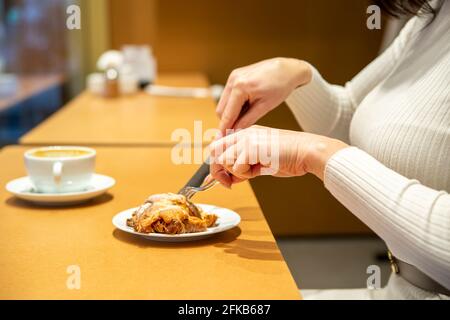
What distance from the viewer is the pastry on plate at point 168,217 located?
0.94m

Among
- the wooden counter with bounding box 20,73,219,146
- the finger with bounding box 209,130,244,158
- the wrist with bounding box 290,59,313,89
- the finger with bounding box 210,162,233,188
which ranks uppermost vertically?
the wrist with bounding box 290,59,313,89

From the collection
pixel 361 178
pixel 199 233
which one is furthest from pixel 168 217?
pixel 361 178

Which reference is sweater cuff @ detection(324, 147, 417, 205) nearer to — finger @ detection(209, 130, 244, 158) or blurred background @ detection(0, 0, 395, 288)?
finger @ detection(209, 130, 244, 158)

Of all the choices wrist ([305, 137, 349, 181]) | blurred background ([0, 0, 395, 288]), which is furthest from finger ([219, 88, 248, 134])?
blurred background ([0, 0, 395, 288])

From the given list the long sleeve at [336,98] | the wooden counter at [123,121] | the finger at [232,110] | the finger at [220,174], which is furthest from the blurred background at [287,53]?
the finger at [220,174]

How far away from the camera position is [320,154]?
95 centimetres

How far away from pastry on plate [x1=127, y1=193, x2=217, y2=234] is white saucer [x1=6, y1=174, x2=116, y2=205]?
0.17m

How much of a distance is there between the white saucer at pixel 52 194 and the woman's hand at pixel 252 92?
259mm

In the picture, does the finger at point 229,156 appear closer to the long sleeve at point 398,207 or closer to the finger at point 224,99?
the long sleeve at point 398,207

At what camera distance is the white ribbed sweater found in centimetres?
87

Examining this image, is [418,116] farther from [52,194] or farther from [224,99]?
[52,194]

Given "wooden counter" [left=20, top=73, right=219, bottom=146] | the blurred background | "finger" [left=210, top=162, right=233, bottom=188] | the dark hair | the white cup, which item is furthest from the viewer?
the blurred background

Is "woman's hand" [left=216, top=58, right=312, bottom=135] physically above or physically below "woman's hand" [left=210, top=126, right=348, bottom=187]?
above
